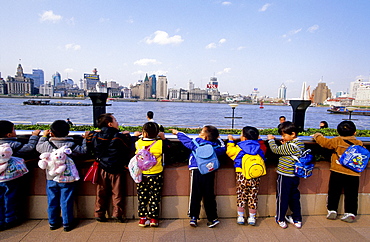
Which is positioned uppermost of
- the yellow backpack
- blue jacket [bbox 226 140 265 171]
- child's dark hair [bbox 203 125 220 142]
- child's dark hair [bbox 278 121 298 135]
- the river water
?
child's dark hair [bbox 278 121 298 135]

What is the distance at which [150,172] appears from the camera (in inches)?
102

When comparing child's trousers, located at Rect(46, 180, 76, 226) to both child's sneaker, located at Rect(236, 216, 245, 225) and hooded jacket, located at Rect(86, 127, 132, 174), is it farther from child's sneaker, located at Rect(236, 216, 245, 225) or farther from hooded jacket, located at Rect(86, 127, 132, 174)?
child's sneaker, located at Rect(236, 216, 245, 225)

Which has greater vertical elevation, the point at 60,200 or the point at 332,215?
the point at 60,200

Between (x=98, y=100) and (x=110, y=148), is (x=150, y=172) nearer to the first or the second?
(x=110, y=148)

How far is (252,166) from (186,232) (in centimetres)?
109

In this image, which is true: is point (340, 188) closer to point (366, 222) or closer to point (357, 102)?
point (366, 222)

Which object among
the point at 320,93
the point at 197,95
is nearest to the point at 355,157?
the point at 197,95

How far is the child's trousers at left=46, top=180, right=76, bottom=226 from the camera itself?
2545 mm

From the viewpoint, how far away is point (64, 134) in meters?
2.56

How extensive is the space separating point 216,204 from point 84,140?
181cm

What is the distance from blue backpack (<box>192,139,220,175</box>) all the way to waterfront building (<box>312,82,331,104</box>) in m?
165

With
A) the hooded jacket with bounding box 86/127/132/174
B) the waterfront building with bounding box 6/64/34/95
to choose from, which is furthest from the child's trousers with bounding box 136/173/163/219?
the waterfront building with bounding box 6/64/34/95

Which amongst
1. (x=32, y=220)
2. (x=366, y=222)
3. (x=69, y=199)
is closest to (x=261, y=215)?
(x=366, y=222)

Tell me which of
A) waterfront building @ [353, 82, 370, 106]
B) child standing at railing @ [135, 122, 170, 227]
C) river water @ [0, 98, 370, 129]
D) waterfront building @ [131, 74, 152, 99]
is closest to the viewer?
child standing at railing @ [135, 122, 170, 227]
